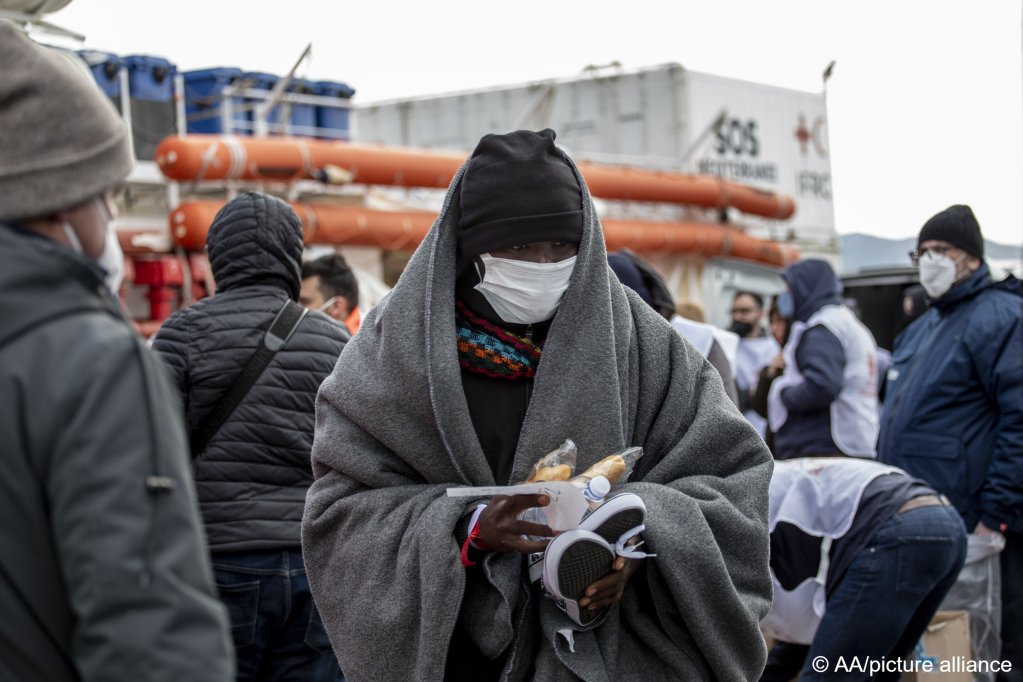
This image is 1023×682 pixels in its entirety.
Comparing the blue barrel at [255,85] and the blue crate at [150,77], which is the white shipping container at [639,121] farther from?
the blue crate at [150,77]

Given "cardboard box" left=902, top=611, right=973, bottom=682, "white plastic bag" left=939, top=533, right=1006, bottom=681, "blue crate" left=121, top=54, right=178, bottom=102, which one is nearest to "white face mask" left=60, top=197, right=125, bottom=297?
"cardboard box" left=902, top=611, right=973, bottom=682

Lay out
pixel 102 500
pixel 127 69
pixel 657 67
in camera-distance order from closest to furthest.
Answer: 1. pixel 102 500
2. pixel 127 69
3. pixel 657 67

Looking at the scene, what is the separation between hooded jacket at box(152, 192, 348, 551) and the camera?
3588 millimetres

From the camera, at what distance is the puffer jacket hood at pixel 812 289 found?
23.1 ft

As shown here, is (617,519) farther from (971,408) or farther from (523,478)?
(971,408)

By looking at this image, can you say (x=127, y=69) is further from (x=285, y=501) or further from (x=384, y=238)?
(x=285, y=501)

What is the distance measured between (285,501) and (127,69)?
434 inches

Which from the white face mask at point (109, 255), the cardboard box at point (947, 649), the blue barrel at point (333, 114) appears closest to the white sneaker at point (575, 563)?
the white face mask at point (109, 255)

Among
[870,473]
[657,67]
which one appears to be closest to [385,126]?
[657,67]

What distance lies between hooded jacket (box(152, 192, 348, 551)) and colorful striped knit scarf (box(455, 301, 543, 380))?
1189mm

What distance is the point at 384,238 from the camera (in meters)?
14.3

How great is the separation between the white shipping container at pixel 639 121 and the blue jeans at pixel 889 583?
1637cm

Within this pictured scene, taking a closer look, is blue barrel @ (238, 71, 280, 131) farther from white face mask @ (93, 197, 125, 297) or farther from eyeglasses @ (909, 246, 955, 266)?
white face mask @ (93, 197, 125, 297)

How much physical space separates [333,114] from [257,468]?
13131 millimetres
